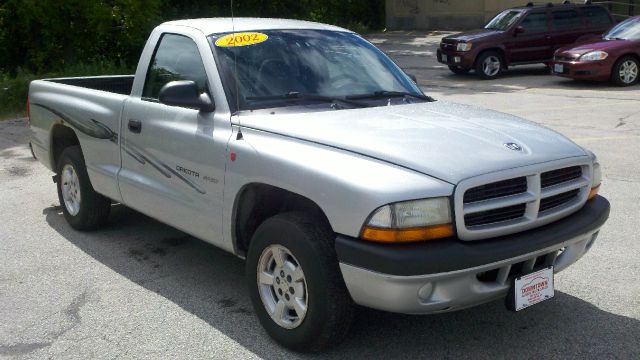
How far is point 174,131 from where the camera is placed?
16.4ft

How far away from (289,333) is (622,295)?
87.8 inches

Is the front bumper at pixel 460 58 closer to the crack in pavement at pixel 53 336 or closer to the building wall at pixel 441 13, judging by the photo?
the building wall at pixel 441 13

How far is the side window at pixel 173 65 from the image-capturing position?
5.10 m

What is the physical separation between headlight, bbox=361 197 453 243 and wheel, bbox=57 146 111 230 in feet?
11.5

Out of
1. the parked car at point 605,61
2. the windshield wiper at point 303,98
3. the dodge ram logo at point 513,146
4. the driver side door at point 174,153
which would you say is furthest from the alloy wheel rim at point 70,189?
the parked car at point 605,61

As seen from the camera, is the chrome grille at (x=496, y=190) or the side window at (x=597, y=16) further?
the side window at (x=597, y=16)

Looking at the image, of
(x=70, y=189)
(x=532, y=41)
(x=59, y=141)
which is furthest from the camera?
(x=532, y=41)

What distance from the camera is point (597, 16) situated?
1975cm

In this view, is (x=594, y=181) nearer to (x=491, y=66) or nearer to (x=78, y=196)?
(x=78, y=196)

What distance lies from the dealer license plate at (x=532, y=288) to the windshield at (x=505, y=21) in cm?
1590

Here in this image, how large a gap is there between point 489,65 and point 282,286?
1562 centimetres

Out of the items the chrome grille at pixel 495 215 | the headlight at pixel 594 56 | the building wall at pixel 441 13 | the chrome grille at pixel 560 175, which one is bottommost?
the chrome grille at pixel 495 215

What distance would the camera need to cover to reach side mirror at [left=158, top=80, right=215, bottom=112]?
4.61 meters

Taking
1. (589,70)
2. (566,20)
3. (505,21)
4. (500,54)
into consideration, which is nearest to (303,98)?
(589,70)
